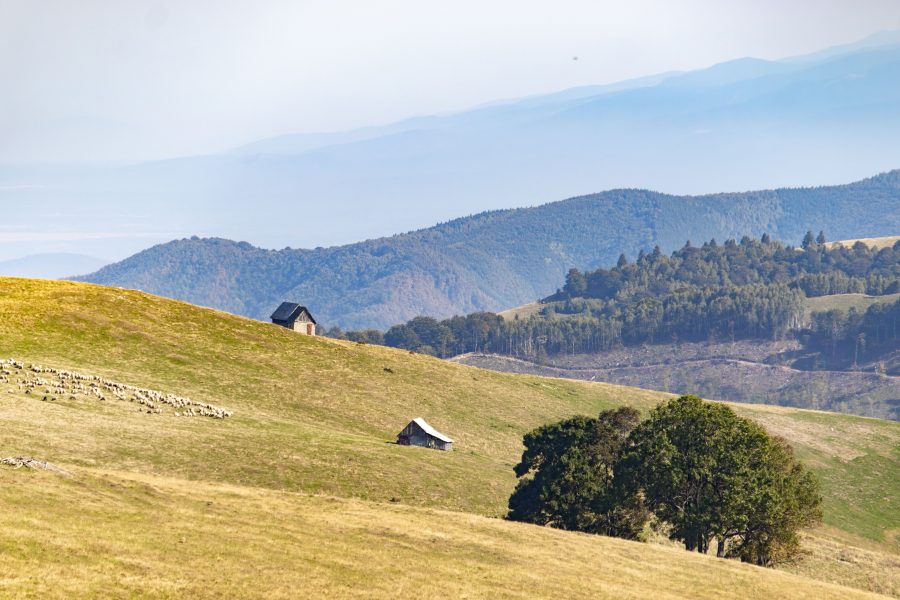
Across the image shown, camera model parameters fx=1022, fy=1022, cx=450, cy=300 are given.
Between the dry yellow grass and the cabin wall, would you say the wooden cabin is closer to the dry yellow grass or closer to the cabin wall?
the cabin wall

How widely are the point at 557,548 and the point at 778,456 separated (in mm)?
25964

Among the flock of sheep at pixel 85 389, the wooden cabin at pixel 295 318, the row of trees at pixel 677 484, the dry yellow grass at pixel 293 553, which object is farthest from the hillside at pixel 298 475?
the wooden cabin at pixel 295 318

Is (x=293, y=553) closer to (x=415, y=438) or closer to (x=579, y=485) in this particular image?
(x=579, y=485)

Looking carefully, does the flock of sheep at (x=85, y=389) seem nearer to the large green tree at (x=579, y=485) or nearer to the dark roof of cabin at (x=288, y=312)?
the large green tree at (x=579, y=485)

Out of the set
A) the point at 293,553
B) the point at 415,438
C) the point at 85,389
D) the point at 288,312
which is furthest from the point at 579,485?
the point at 288,312

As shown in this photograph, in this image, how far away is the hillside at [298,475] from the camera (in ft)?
145

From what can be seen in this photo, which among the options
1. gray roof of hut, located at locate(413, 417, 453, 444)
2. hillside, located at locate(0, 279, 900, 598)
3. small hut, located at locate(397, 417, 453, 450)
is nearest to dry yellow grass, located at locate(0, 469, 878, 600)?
hillside, located at locate(0, 279, 900, 598)

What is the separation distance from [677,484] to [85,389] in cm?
5036

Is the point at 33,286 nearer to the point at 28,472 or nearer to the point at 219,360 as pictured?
the point at 219,360

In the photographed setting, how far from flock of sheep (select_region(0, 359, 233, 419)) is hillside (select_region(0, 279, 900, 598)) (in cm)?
158

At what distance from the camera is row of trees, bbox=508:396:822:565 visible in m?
70.4

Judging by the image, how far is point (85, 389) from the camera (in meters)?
87.8

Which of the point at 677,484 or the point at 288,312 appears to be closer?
the point at 677,484

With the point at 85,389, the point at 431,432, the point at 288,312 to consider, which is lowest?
the point at 431,432
